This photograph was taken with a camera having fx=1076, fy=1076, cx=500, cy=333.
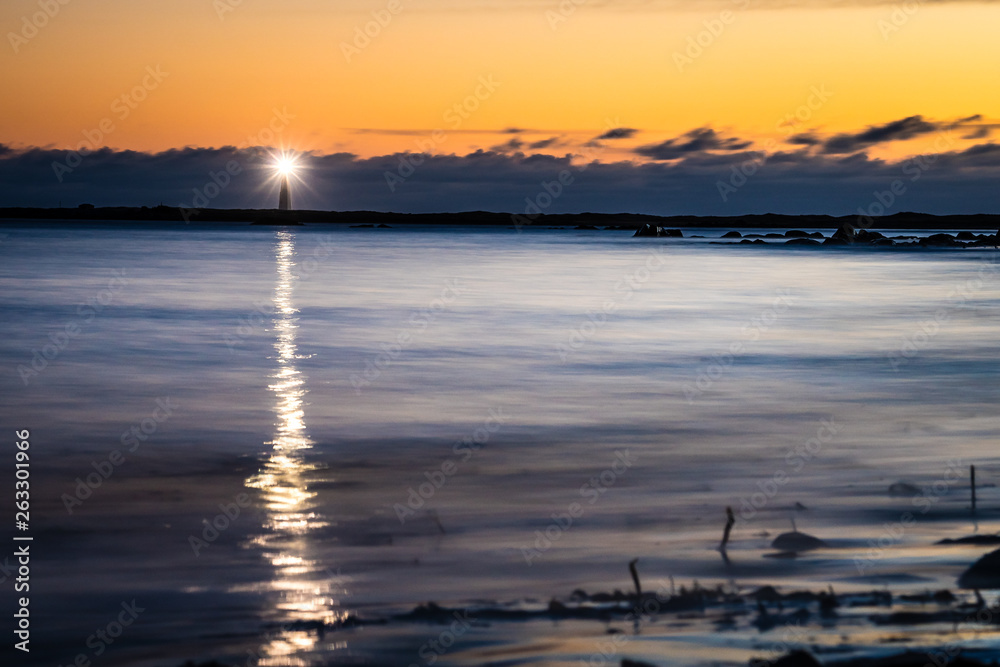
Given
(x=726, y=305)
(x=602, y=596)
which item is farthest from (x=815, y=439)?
(x=726, y=305)

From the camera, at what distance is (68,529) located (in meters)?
8.34

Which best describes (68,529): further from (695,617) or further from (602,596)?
(695,617)

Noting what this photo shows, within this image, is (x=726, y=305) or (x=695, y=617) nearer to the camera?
(x=695, y=617)

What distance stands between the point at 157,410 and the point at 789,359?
12.5 meters
